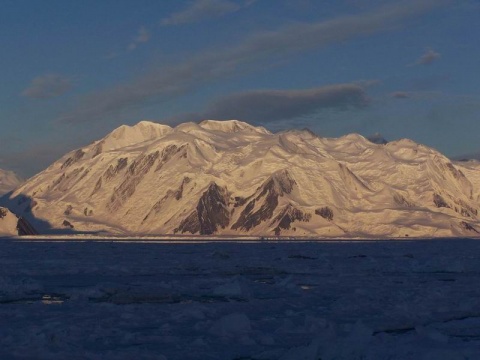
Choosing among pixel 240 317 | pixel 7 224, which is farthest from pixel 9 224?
pixel 240 317

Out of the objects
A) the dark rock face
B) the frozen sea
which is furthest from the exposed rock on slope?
the frozen sea

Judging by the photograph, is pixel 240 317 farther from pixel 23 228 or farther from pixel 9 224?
pixel 23 228

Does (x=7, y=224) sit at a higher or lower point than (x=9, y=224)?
higher

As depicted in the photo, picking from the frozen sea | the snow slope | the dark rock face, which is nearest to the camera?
the frozen sea

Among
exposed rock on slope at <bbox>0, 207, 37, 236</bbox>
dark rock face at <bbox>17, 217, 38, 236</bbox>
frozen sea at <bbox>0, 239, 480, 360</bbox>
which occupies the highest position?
frozen sea at <bbox>0, 239, 480, 360</bbox>

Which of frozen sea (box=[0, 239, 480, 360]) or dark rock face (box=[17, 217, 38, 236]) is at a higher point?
frozen sea (box=[0, 239, 480, 360])

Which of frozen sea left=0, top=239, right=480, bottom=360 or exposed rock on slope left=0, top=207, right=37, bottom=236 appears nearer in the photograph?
frozen sea left=0, top=239, right=480, bottom=360

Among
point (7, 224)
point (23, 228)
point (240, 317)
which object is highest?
point (240, 317)

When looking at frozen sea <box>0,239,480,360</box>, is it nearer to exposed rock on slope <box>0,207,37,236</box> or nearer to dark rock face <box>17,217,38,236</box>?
exposed rock on slope <box>0,207,37,236</box>

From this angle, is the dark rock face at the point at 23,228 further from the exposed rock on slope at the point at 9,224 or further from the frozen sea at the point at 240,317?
the frozen sea at the point at 240,317

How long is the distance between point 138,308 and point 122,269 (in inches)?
836

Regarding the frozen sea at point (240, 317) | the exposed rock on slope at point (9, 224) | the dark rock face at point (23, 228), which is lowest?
the dark rock face at point (23, 228)

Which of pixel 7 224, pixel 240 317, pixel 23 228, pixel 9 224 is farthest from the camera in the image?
pixel 23 228

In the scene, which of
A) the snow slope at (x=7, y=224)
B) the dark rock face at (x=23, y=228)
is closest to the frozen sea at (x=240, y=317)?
the snow slope at (x=7, y=224)
